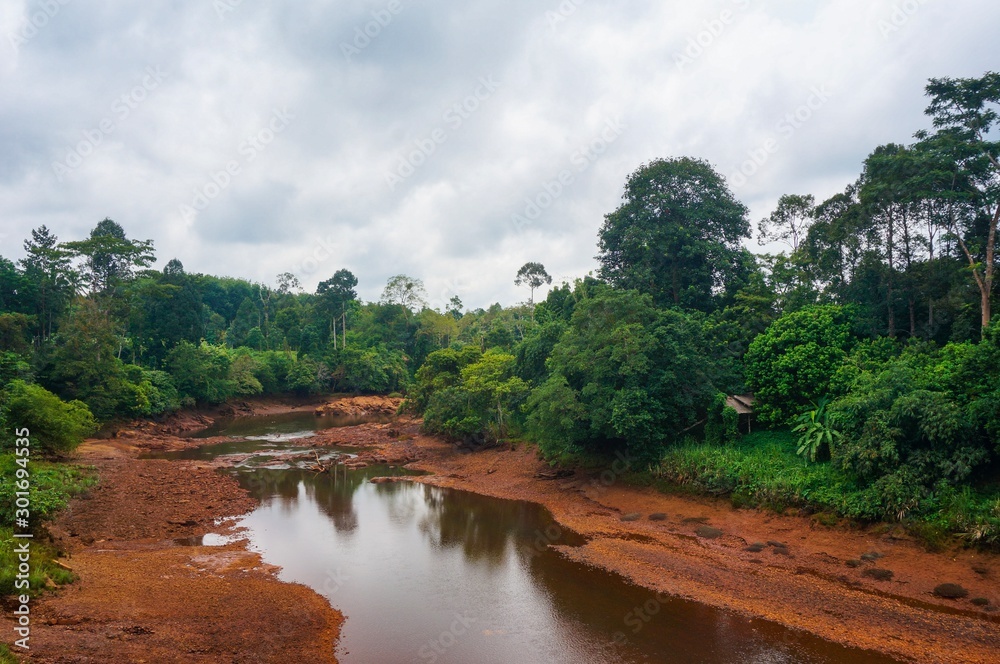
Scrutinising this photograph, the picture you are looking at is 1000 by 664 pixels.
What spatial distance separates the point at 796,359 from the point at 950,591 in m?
9.07

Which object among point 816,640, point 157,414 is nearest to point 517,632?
point 816,640

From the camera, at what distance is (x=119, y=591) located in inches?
480

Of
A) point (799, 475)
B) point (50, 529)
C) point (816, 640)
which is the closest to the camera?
point (816, 640)

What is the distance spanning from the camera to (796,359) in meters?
20.4

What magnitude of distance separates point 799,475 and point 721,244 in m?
15.2

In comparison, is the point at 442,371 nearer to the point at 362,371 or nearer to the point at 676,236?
the point at 676,236

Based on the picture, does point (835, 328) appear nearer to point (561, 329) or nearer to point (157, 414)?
point (561, 329)

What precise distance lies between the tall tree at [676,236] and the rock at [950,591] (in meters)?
17.4

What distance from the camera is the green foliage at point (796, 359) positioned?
20.1 meters

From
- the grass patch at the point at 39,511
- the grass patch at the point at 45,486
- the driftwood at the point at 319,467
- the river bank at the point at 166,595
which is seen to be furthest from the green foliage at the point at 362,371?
the river bank at the point at 166,595

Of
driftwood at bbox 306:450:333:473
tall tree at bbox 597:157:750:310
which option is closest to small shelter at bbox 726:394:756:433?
tall tree at bbox 597:157:750:310

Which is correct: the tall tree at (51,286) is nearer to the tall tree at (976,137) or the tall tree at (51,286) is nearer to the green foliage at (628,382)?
the green foliage at (628,382)

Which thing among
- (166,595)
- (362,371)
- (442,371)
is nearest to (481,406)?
(442,371)

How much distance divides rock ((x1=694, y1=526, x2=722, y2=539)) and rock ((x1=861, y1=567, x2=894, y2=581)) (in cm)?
408
